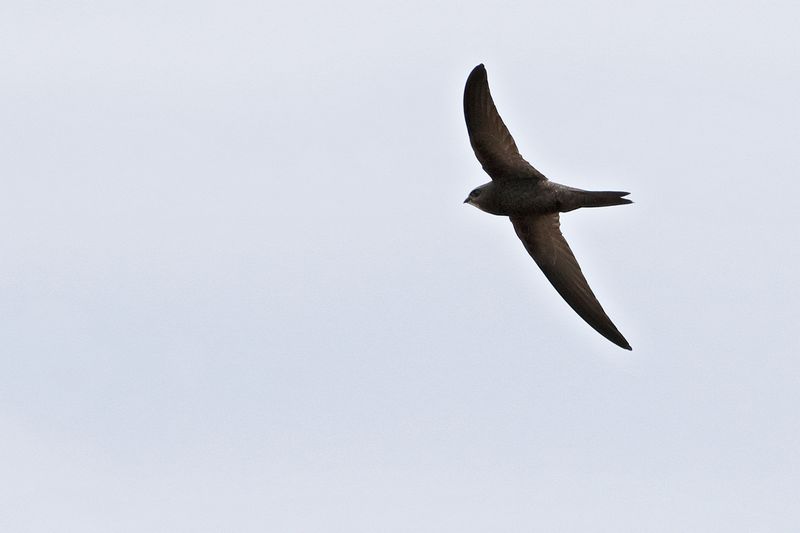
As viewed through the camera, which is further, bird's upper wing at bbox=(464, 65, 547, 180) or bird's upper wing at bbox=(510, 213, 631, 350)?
bird's upper wing at bbox=(510, 213, 631, 350)

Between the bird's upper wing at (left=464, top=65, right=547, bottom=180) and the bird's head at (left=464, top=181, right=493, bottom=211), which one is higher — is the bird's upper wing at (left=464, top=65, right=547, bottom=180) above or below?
above

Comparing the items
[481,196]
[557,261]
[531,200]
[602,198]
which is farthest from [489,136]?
[557,261]

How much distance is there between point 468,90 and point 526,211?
242 cm

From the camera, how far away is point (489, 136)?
27.5 metres

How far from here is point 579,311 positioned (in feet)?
94.2

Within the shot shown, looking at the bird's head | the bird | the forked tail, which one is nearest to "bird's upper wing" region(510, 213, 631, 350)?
the bird

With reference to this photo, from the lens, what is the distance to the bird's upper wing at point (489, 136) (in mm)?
26953

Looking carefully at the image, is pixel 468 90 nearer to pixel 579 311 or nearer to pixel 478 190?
pixel 478 190

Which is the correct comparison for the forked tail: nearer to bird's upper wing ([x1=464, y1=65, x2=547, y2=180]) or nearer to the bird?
the bird

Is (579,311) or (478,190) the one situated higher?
(478,190)

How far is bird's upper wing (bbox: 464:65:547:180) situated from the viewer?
88.4ft

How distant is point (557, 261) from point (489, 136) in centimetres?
278

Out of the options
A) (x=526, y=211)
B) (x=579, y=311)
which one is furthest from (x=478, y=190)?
(x=579, y=311)

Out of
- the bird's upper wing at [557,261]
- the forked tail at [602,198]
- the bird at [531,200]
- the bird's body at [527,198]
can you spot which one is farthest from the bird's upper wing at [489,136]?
the bird's upper wing at [557,261]
